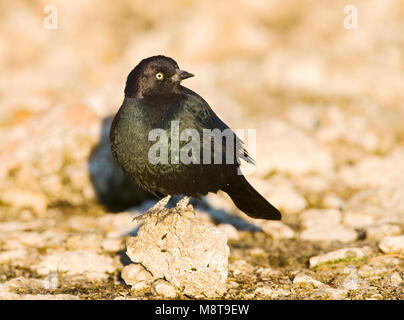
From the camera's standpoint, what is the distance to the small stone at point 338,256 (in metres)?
5.59

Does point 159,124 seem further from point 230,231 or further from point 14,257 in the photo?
point 14,257

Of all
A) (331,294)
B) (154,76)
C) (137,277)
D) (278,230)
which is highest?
(154,76)

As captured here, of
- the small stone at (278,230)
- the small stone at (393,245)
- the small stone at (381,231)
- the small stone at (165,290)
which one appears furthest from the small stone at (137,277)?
the small stone at (381,231)

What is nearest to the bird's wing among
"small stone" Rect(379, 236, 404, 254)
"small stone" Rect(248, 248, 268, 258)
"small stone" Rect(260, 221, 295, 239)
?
"small stone" Rect(248, 248, 268, 258)

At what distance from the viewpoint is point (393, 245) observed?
571cm

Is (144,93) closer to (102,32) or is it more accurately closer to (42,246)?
(42,246)

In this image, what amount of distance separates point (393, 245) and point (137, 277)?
2.48 m

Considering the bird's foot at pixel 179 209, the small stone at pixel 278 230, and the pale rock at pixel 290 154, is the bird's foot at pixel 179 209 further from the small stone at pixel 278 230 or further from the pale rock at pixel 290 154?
the pale rock at pixel 290 154

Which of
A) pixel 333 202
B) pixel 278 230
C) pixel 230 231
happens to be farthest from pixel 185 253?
pixel 333 202

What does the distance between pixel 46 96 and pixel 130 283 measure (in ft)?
18.8

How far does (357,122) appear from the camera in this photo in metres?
9.05

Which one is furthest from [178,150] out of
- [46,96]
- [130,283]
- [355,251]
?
[46,96]

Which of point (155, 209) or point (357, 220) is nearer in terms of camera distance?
point (155, 209)

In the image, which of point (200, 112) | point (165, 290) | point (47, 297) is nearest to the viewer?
point (47, 297)
